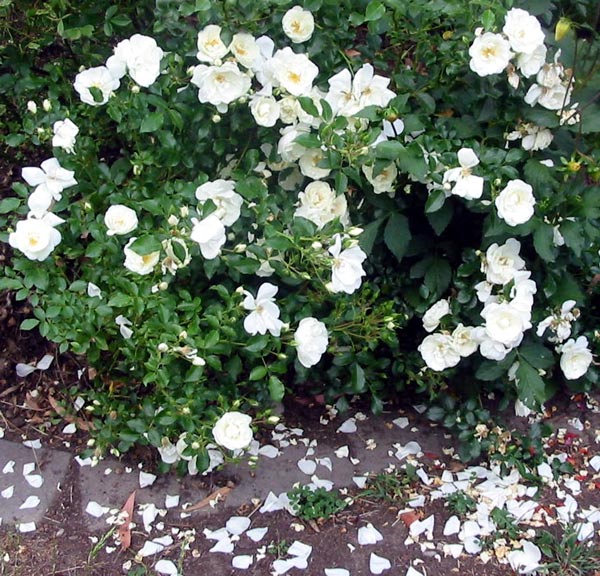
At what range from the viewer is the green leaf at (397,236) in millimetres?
2365

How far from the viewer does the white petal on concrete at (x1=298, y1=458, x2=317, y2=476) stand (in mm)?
2521

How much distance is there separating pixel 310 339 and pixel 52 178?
0.84 m

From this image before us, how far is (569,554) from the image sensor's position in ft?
7.14

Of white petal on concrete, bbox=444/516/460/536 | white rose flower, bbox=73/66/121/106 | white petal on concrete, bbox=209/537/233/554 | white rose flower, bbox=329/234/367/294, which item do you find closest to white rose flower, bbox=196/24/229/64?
white rose flower, bbox=73/66/121/106

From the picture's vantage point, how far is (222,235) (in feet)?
6.62

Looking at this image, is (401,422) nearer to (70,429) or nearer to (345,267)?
(345,267)

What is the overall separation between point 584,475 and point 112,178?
1.71m

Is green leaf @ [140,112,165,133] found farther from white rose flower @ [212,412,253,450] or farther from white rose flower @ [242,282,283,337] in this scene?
white rose flower @ [212,412,253,450]

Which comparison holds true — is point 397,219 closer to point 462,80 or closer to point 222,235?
point 462,80

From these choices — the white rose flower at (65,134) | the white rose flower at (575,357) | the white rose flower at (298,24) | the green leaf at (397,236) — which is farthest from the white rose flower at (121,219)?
the white rose flower at (575,357)

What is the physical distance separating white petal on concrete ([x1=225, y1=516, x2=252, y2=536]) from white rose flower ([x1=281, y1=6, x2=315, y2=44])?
136cm

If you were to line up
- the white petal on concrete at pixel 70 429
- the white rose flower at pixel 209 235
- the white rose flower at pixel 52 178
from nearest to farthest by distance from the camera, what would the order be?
the white rose flower at pixel 209 235 < the white rose flower at pixel 52 178 < the white petal on concrete at pixel 70 429

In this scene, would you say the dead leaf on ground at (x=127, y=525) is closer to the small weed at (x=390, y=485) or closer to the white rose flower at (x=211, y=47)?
the small weed at (x=390, y=485)

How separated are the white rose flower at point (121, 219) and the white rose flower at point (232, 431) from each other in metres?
0.55
